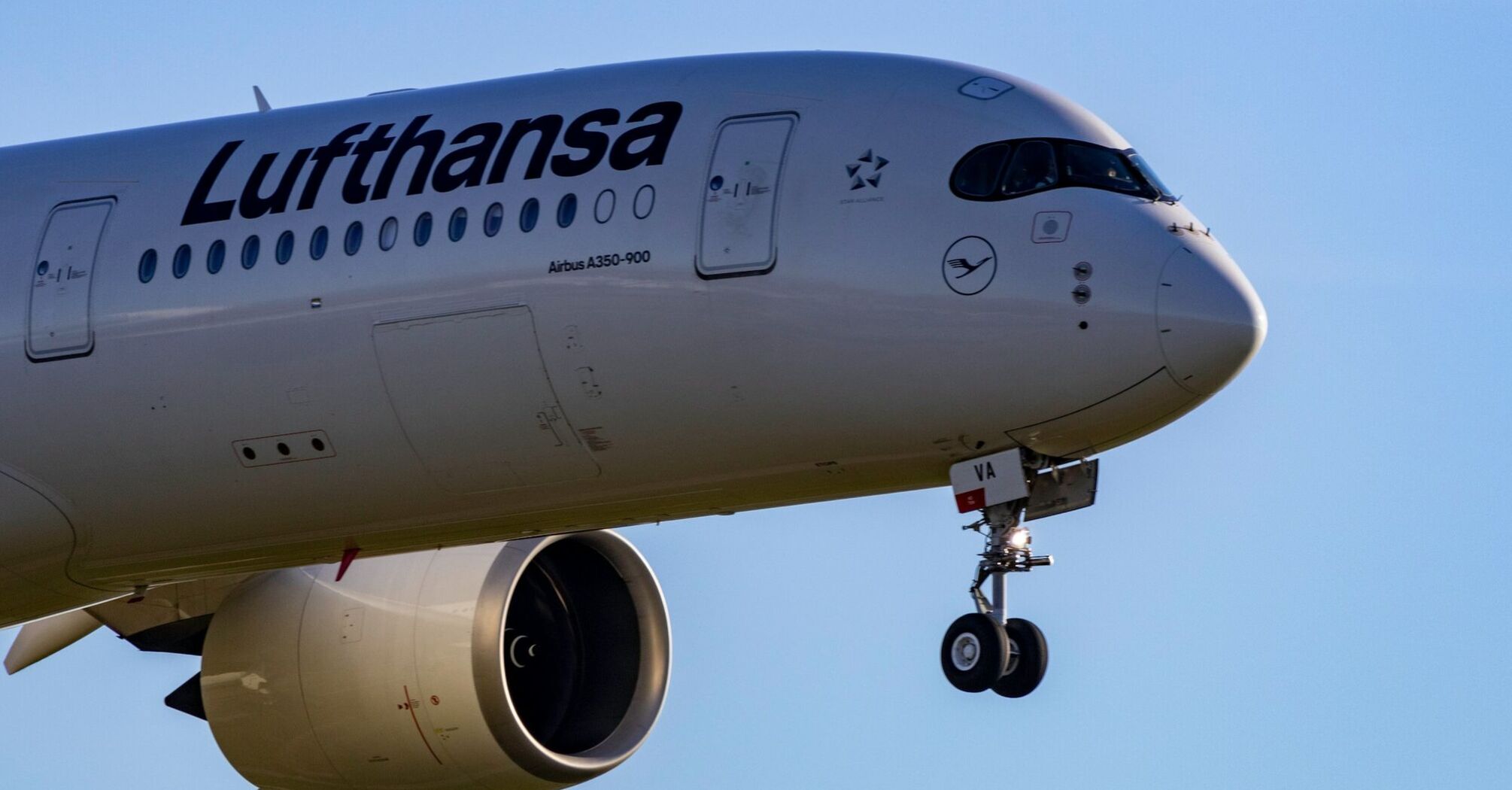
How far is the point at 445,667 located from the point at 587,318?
5568mm

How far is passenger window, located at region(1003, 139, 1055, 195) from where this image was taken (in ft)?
52.8

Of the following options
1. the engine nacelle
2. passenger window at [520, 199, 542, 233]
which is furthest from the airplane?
the engine nacelle

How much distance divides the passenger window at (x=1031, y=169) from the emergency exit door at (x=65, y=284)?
22.5 feet

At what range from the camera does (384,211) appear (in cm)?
1756

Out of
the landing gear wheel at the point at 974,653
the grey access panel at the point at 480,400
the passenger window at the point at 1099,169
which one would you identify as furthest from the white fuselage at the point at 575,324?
the landing gear wheel at the point at 974,653

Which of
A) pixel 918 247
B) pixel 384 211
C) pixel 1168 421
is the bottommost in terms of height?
pixel 1168 421

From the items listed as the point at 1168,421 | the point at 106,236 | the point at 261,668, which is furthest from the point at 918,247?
the point at 261,668

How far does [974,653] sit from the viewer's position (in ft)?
51.9

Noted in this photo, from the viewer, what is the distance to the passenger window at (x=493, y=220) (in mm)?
17078

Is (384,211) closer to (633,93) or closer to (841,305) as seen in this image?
(633,93)

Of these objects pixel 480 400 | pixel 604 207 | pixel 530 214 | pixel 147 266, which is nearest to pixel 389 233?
pixel 530 214

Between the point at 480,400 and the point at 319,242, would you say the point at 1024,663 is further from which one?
the point at 319,242

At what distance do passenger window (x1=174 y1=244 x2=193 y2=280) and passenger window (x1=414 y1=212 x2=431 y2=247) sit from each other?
1.92 meters

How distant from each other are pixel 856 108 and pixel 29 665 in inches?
418
